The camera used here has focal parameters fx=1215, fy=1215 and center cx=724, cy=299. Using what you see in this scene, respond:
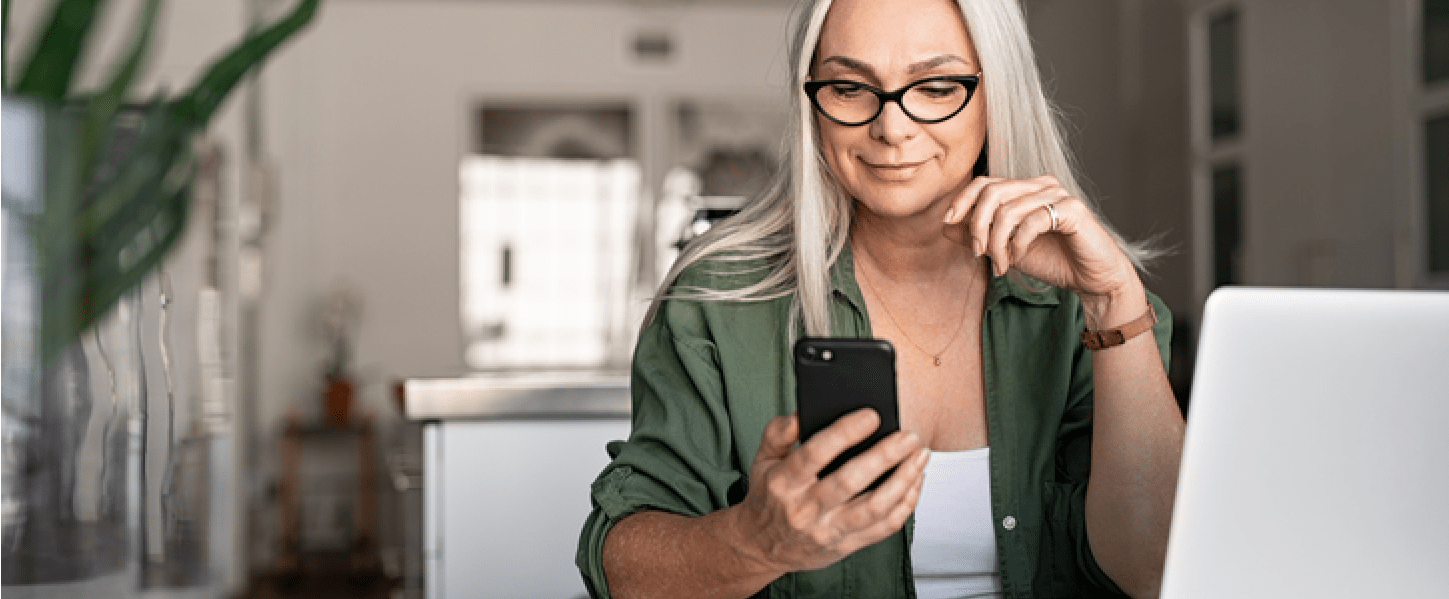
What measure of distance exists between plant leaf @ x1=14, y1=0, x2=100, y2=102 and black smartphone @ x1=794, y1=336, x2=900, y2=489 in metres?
1.58

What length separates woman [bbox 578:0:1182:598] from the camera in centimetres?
101

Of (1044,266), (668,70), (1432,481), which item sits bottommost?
(1432,481)

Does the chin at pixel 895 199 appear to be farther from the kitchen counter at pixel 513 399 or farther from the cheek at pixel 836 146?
the kitchen counter at pixel 513 399

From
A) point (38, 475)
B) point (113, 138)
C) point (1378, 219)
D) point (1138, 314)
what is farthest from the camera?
point (1378, 219)

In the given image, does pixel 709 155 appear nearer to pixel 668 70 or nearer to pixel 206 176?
pixel 668 70

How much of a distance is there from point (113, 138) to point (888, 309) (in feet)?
4.53

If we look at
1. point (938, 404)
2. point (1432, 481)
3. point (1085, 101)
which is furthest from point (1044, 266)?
point (1085, 101)

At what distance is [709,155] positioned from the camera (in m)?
6.29

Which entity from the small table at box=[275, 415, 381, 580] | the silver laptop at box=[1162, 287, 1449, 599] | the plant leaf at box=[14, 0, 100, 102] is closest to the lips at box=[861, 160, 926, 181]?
the silver laptop at box=[1162, 287, 1449, 599]

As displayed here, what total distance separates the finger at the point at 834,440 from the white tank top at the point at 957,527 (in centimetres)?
44

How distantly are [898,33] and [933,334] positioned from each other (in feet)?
1.06

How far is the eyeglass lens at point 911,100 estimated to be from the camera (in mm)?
1112

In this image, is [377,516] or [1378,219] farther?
[377,516]

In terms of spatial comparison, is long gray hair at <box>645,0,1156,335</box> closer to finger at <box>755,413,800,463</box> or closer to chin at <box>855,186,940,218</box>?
chin at <box>855,186,940,218</box>
